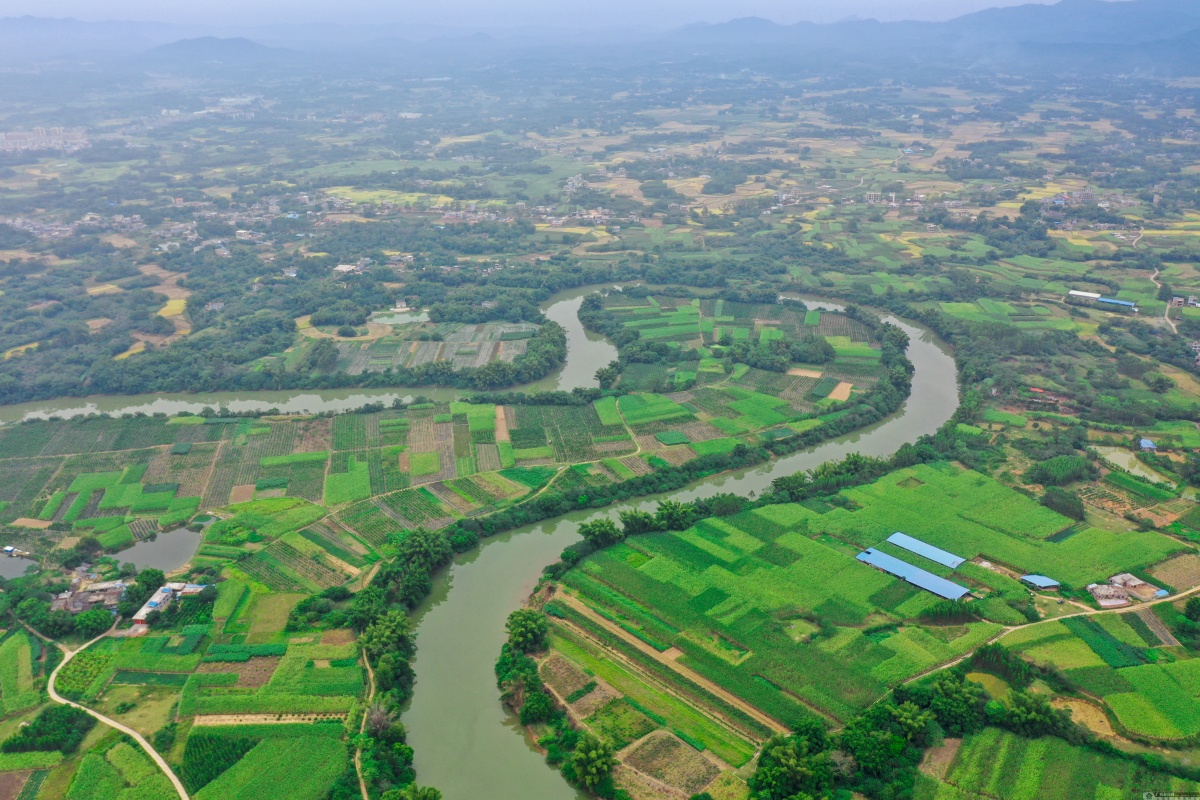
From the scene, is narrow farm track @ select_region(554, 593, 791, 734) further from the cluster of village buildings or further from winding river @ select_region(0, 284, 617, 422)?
winding river @ select_region(0, 284, 617, 422)

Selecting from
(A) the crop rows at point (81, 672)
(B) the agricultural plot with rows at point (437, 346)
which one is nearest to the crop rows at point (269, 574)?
(A) the crop rows at point (81, 672)

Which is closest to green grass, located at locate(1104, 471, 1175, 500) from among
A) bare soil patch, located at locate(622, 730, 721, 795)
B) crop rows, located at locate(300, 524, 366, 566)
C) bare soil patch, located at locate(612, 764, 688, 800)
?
bare soil patch, located at locate(622, 730, 721, 795)

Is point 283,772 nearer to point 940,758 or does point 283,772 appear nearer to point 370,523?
point 370,523

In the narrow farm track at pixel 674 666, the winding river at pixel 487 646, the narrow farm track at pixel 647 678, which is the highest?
the narrow farm track at pixel 674 666

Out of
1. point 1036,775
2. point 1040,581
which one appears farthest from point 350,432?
point 1036,775

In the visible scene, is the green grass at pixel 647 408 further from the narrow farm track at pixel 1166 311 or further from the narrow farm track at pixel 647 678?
the narrow farm track at pixel 1166 311

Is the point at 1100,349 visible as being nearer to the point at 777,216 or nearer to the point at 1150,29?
the point at 777,216
